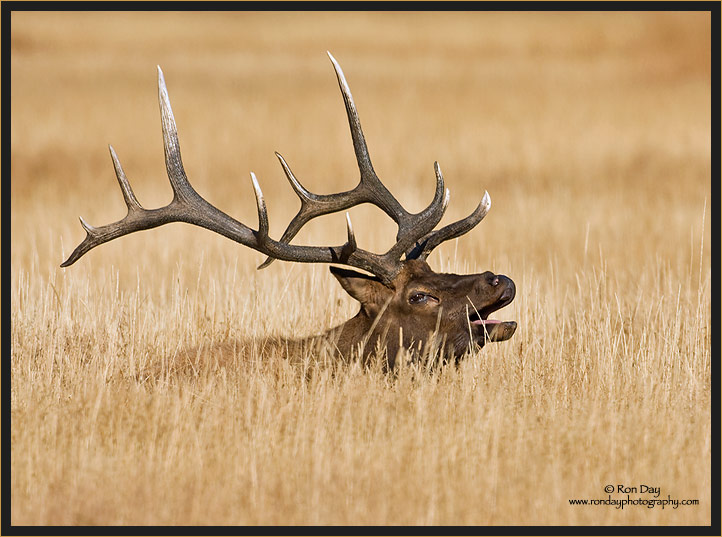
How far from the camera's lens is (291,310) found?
969 centimetres

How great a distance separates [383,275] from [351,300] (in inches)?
101

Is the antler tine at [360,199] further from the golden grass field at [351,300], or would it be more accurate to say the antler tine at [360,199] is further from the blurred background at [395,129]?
the blurred background at [395,129]

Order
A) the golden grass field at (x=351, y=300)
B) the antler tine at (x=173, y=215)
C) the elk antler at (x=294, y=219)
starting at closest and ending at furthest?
the golden grass field at (x=351, y=300) < the elk antler at (x=294, y=219) < the antler tine at (x=173, y=215)

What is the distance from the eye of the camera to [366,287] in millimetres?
7652

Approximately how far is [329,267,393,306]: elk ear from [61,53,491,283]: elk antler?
2.2 inches

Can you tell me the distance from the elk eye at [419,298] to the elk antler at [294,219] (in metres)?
0.21

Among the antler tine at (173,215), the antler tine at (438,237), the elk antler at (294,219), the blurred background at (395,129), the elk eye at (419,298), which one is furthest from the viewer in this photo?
the blurred background at (395,129)

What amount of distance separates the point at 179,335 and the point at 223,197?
9277 millimetres

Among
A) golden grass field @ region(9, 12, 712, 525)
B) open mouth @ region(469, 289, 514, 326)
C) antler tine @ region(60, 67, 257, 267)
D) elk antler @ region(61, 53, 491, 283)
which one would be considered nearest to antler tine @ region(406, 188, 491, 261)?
elk antler @ region(61, 53, 491, 283)

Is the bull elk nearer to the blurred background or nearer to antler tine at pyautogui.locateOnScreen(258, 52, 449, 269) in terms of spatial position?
antler tine at pyautogui.locateOnScreen(258, 52, 449, 269)

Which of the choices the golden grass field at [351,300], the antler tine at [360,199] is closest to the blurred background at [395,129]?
the golden grass field at [351,300]

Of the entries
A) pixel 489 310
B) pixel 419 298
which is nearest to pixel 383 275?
pixel 419 298

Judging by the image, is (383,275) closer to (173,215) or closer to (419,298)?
(419,298)

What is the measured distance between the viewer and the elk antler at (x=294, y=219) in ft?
25.0
